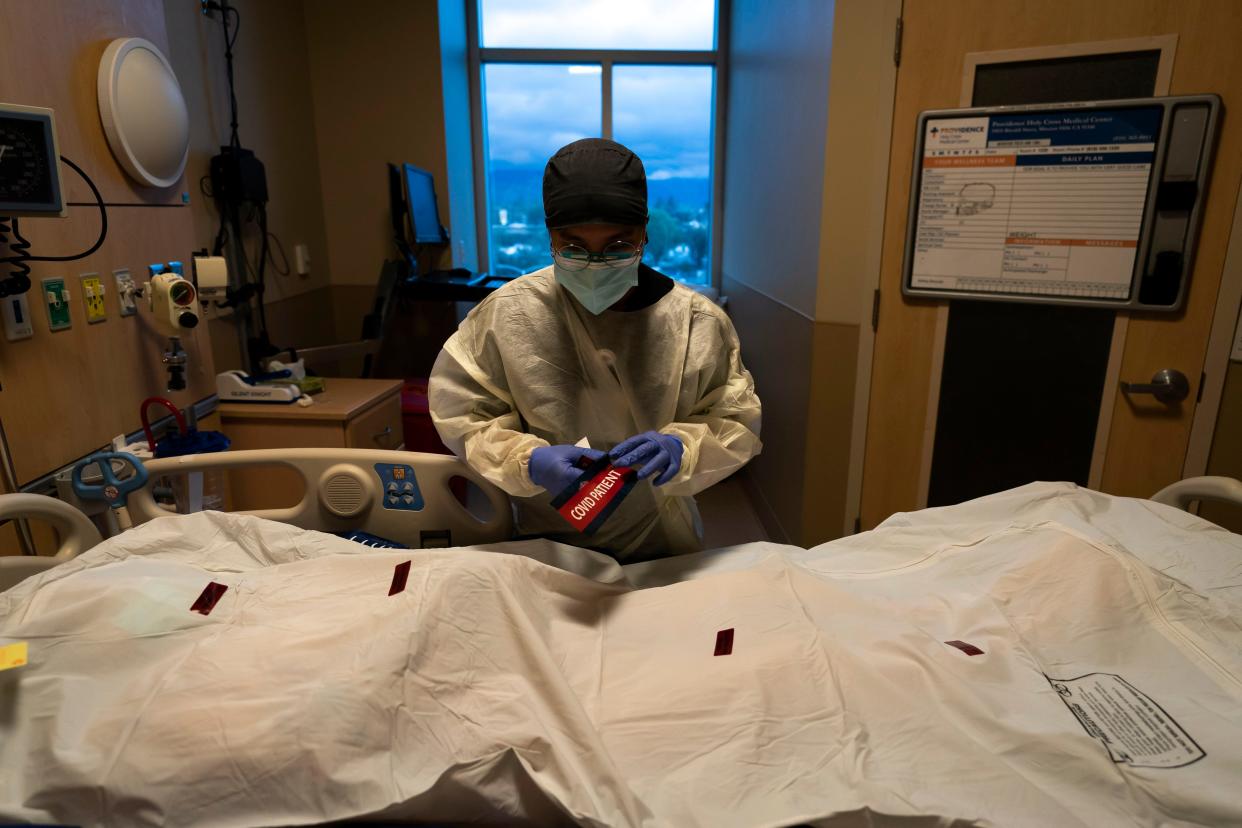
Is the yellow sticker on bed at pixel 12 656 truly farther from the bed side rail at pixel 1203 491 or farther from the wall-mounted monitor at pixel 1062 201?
the wall-mounted monitor at pixel 1062 201

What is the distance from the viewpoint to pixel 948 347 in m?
2.26

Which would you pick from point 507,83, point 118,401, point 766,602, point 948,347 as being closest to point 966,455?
point 948,347

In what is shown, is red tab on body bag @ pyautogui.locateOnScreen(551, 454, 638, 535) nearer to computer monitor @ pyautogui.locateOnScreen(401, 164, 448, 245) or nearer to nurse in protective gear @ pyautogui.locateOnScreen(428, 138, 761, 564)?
nurse in protective gear @ pyautogui.locateOnScreen(428, 138, 761, 564)

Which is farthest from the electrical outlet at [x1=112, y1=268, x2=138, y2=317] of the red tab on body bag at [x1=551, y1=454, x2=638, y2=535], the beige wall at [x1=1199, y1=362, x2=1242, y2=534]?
the beige wall at [x1=1199, y1=362, x2=1242, y2=534]

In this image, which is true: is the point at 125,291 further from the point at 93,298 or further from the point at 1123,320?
the point at 1123,320

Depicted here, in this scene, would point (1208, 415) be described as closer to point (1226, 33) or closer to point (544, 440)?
point (1226, 33)

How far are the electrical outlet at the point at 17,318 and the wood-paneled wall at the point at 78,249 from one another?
21 millimetres

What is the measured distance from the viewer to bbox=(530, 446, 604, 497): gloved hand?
1.21 metres

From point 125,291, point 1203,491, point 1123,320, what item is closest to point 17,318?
point 125,291

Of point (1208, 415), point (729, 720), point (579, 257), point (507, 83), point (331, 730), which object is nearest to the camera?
point (331, 730)

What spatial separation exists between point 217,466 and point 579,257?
799 mm

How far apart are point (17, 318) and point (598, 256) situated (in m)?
1.21

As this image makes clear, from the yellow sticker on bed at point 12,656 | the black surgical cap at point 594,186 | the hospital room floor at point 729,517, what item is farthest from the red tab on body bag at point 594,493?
the hospital room floor at point 729,517

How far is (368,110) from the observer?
143 inches
